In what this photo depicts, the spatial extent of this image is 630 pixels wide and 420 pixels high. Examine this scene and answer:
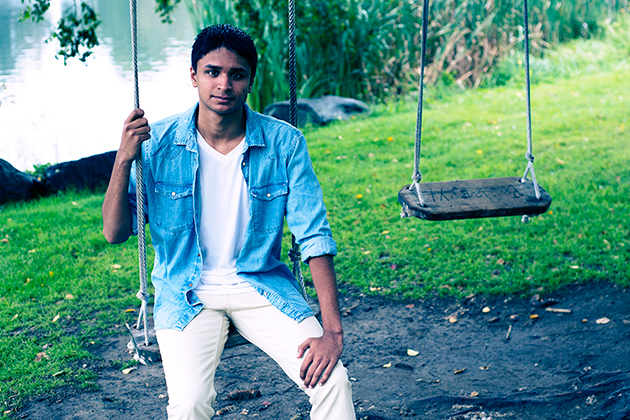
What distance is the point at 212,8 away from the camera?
365 inches

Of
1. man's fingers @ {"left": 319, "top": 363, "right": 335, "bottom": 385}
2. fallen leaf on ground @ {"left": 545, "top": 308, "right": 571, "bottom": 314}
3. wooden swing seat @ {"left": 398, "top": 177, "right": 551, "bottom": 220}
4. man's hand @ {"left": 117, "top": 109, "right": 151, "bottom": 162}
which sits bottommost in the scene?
fallen leaf on ground @ {"left": 545, "top": 308, "right": 571, "bottom": 314}

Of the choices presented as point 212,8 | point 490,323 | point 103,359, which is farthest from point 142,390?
point 212,8

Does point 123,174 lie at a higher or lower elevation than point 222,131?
lower

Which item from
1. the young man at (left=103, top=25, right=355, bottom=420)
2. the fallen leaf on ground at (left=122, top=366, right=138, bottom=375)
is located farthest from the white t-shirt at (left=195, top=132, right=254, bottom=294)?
the fallen leaf on ground at (left=122, top=366, right=138, bottom=375)

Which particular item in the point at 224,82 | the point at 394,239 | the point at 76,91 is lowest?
the point at 394,239

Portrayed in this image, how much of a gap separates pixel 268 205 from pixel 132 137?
581 millimetres

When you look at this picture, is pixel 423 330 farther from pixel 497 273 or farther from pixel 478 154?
pixel 478 154

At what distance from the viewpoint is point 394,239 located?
5535 mm

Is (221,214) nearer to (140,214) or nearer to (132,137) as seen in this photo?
(140,214)

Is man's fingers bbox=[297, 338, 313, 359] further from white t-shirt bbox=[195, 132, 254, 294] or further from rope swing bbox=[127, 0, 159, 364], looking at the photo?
rope swing bbox=[127, 0, 159, 364]

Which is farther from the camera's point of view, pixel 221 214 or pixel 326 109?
pixel 326 109

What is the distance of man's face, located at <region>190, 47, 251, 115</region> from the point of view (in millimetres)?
2523

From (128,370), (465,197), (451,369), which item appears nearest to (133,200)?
(128,370)

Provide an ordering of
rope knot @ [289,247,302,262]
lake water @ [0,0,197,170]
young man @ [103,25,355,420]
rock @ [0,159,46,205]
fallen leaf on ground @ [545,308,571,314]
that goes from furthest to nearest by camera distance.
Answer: lake water @ [0,0,197,170] < rock @ [0,159,46,205] < fallen leaf on ground @ [545,308,571,314] < rope knot @ [289,247,302,262] < young man @ [103,25,355,420]
